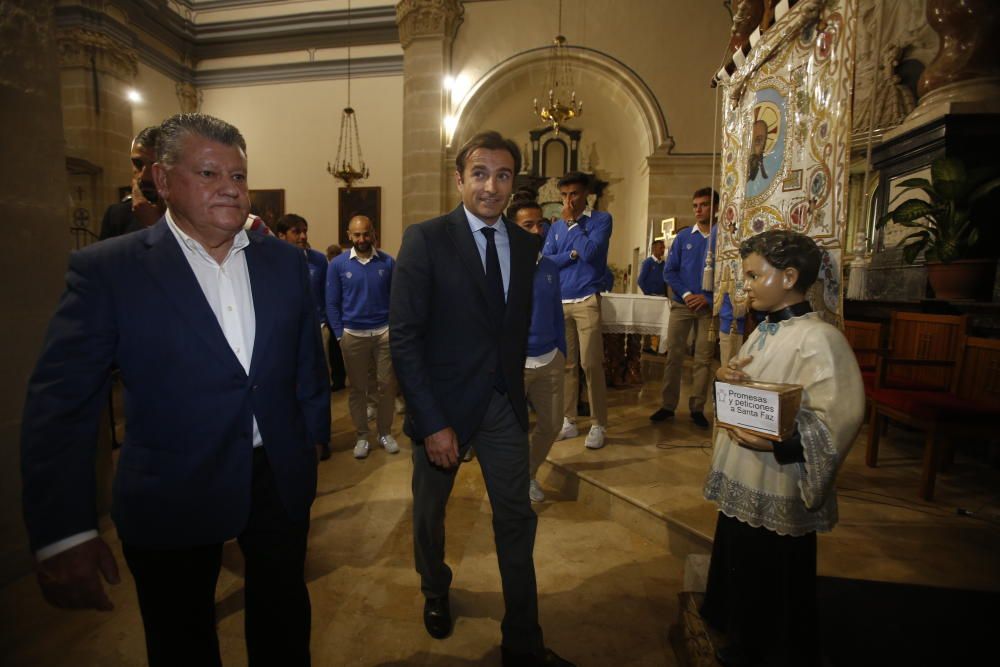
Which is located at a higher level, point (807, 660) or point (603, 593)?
point (807, 660)

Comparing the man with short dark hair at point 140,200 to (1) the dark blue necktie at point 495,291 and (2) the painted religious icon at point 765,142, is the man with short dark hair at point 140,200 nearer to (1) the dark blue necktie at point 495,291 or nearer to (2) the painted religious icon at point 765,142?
(1) the dark blue necktie at point 495,291

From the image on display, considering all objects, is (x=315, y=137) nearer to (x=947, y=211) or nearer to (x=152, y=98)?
(x=152, y=98)

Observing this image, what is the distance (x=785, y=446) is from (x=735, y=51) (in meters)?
2.19

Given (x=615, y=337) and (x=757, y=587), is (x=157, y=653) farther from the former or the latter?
(x=615, y=337)

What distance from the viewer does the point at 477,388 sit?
174 centimetres

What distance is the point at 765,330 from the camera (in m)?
1.56

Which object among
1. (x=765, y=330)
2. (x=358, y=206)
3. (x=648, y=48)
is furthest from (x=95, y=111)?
(x=765, y=330)

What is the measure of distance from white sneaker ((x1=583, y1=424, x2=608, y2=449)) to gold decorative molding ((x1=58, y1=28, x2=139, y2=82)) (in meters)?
11.4

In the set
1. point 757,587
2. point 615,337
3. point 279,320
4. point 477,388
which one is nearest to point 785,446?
point 757,587

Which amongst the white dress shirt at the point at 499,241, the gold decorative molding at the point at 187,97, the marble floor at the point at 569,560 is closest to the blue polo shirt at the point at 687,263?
the marble floor at the point at 569,560

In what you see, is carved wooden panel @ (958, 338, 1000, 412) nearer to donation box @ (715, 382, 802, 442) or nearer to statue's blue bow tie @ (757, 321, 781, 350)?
statue's blue bow tie @ (757, 321, 781, 350)

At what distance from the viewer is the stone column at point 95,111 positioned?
29.4 ft

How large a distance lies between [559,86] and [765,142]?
7.51 meters

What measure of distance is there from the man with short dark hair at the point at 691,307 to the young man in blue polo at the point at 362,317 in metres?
2.47
